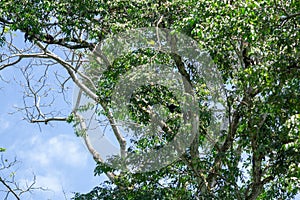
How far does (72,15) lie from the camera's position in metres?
6.50

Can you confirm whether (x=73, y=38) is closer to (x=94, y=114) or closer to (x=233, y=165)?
(x=94, y=114)

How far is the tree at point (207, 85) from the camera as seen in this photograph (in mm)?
4742

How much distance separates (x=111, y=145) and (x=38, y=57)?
7.87 ft

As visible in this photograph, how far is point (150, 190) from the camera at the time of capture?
5988mm

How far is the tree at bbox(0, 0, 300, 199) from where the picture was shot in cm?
474

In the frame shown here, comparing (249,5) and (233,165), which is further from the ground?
(249,5)

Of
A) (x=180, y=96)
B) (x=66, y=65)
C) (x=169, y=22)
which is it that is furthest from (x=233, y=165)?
(x=66, y=65)

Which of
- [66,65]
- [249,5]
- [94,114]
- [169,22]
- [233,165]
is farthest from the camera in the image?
[66,65]

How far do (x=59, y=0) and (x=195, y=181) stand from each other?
2.69m

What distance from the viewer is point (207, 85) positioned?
5.98 meters

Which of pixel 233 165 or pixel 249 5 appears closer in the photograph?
pixel 249 5

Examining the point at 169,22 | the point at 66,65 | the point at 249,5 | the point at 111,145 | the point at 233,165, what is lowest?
the point at 233,165

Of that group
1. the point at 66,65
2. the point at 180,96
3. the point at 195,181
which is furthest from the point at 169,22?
the point at 66,65

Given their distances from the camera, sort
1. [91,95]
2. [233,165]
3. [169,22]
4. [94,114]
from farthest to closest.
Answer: [91,95]
[94,114]
[169,22]
[233,165]
